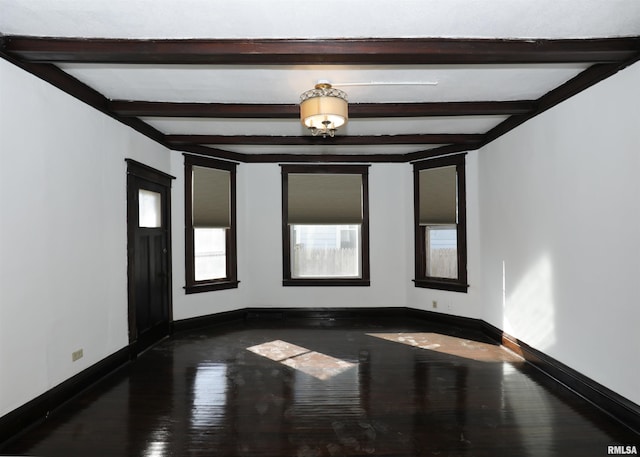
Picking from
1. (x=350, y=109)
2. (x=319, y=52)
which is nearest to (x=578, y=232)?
(x=350, y=109)

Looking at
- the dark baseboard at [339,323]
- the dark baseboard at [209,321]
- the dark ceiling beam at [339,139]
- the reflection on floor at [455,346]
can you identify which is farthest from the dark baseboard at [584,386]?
the dark baseboard at [209,321]

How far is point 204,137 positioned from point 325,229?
2502 millimetres

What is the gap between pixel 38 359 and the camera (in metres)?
3.04

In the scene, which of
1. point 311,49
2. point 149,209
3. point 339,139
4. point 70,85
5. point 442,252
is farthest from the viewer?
point 442,252

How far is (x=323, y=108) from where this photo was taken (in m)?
3.08

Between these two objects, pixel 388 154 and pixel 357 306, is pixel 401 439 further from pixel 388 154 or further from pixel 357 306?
pixel 388 154

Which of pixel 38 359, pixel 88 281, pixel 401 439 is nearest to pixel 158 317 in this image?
pixel 88 281

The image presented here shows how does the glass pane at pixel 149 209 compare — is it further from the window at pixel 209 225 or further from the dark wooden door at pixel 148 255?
the window at pixel 209 225

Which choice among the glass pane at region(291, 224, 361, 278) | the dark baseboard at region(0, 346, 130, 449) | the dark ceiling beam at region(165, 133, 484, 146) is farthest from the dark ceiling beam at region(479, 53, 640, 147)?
the dark baseboard at region(0, 346, 130, 449)

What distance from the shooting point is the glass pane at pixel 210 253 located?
19.5ft

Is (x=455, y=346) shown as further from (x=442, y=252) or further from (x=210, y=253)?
(x=210, y=253)

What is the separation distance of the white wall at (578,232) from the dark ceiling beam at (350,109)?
19.2 inches

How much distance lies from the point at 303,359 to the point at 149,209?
9.25 ft

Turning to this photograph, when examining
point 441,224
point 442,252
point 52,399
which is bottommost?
point 52,399
